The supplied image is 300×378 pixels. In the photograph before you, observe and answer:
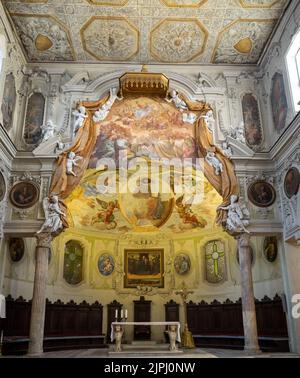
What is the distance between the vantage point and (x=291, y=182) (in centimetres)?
1247

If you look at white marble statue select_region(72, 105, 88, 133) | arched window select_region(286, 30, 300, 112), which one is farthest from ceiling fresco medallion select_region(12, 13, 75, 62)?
arched window select_region(286, 30, 300, 112)

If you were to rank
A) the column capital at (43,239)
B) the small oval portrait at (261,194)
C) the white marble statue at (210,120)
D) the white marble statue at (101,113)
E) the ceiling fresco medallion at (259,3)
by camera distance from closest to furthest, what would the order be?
the column capital at (43,239) → the ceiling fresco medallion at (259,3) → the small oval portrait at (261,194) → the white marble statue at (101,113) → the white marble statue at (210,120)

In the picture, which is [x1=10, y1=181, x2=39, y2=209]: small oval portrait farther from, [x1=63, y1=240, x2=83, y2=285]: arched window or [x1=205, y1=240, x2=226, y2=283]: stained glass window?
[x1=205, y1=240, x2=226, y2=283]: stained glass window

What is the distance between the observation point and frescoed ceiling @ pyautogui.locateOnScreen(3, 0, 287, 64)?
13.1 meters

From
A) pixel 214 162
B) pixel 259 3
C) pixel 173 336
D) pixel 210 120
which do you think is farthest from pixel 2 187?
pixel 259 3

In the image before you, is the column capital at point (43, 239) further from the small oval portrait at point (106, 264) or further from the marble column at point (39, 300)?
the small oval portrait at point (106, 264)

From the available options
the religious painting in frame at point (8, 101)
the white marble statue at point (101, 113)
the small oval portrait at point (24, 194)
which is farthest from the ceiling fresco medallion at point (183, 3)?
the small oval portrait at point (24, 194)

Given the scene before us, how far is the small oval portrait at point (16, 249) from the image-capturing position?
15264 millimetres

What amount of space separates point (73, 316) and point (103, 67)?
40.1 ft

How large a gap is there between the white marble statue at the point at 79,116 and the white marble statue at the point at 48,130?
2.93 feet

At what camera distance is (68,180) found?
13.7m

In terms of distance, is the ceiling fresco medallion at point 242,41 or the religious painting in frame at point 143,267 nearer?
the ceiling fresco medallion at point 242,41

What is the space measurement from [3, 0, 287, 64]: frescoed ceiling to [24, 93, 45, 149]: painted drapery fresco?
6.16 ft

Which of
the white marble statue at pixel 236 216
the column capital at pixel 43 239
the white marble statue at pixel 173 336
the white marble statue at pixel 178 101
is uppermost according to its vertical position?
the white marble statue at pixel 178 101
